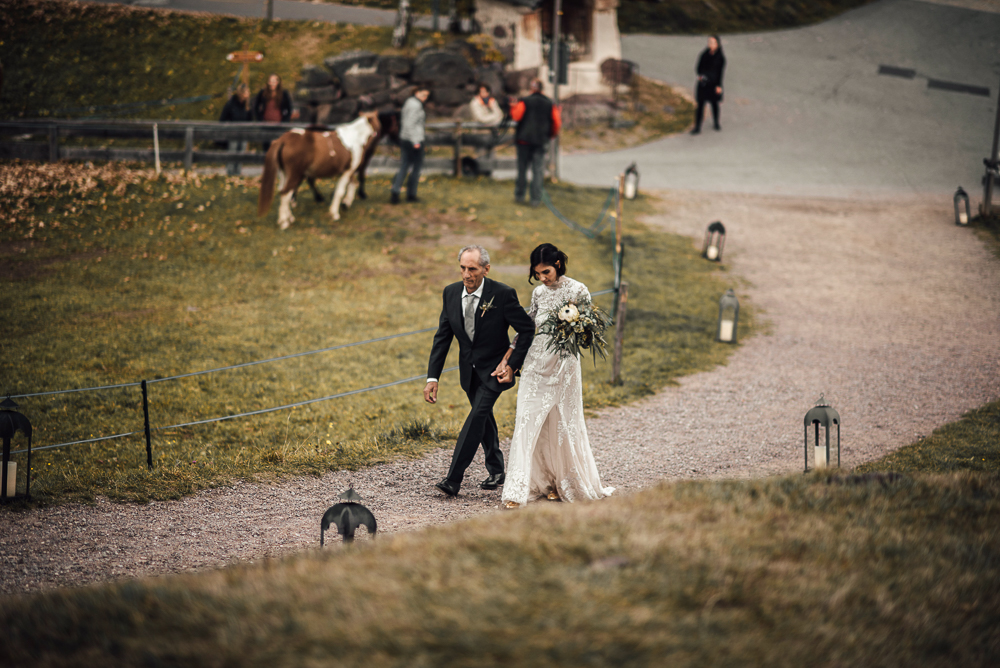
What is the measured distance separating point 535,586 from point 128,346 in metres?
8.41

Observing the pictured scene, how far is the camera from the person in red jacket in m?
15.2

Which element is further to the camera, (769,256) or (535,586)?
(769,256)

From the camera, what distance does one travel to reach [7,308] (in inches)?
436

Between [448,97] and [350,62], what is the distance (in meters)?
2.84

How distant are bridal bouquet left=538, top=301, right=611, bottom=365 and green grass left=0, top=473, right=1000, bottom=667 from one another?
1822 millimetres

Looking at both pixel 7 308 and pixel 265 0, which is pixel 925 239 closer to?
pixel 7 308

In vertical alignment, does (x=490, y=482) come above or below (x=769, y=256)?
below

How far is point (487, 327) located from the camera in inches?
241

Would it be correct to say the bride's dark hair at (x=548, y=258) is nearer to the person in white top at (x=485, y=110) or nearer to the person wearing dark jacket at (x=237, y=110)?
the person in white top at (x=485, y=110)

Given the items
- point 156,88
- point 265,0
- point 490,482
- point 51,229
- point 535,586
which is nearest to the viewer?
point 535,586

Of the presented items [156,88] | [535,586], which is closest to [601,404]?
[535,586]

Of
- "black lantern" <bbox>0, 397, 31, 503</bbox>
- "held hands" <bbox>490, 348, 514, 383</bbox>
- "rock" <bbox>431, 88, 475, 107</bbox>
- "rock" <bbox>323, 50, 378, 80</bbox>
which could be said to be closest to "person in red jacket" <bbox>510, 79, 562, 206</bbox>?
"rock" <bbox>431, 88, 475, 107</bbox>

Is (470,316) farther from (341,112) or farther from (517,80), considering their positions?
(517,80)

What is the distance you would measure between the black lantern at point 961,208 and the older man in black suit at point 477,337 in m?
13.5
